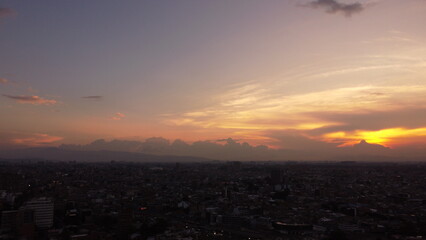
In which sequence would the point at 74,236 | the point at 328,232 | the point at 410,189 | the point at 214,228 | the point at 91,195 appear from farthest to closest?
1. the point at 410,189
2. the point at 91,195
3. the point at 214,228
4. the point at 328,232
5. the point at 74,236

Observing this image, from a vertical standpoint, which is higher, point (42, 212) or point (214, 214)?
point (42, 212)

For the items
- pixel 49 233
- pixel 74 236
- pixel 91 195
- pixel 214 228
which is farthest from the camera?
pixel 91 195

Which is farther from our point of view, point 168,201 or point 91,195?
point 91,195

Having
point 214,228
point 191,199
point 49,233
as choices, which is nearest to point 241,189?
point 191,199

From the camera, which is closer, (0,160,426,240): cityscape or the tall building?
(0,160,426,240): cityscape

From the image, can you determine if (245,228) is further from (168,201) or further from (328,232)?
(168,201)

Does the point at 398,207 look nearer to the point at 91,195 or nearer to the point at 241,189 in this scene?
the point at 241,189

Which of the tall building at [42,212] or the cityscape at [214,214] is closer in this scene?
the cityscape at [214,214]

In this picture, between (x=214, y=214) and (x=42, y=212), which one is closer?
(x=42, y=212)
